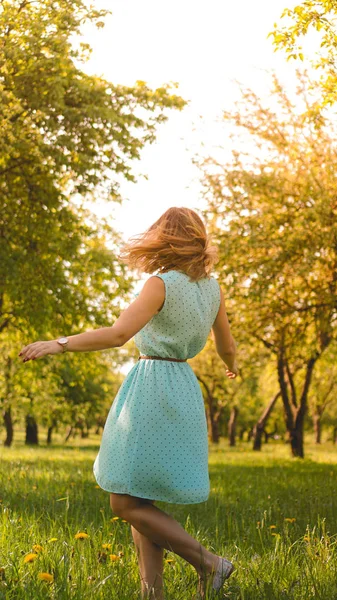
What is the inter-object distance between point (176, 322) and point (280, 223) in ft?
37.9

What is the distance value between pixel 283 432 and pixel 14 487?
248 feet

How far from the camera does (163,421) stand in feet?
12.0

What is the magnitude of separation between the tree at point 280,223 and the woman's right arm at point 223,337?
9.60 metres

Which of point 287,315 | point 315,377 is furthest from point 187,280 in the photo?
point 315,377

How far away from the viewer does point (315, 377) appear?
4072 centimetres

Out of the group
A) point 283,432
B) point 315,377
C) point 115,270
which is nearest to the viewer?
point 115,270

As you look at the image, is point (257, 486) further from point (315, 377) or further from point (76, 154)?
point (315, 377)

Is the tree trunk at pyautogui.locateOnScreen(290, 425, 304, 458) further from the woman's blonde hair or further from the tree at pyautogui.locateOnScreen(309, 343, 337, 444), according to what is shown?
the woman's blonde hair

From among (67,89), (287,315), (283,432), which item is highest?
(67,89)

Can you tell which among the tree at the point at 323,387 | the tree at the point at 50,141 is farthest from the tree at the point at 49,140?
the tree at the point at 323,387

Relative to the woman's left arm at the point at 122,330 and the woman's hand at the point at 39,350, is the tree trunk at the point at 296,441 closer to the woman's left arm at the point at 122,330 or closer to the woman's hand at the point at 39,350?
the woman's left arm at the point at 122,330

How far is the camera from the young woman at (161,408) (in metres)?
3.59

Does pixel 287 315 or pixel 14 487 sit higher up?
pixel 287 315

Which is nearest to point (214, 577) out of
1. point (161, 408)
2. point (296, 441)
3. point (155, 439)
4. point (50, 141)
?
point (155, 439)
